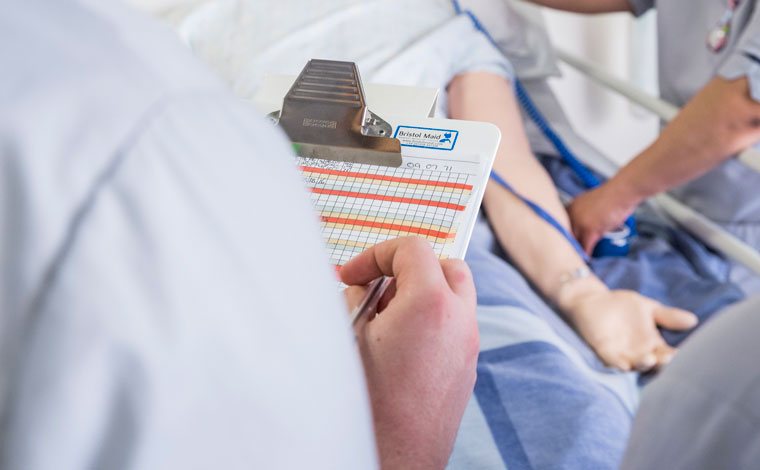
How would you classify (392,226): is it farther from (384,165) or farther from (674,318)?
(674,318)

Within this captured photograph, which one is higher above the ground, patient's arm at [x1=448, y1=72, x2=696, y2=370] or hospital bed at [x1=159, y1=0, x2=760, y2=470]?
hospital bed at [x1=159, y1=0, x2=760, y2=470]

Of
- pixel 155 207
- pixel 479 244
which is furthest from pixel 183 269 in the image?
pixel 479 244

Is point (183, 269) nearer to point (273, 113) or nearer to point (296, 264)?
point (296, 264)

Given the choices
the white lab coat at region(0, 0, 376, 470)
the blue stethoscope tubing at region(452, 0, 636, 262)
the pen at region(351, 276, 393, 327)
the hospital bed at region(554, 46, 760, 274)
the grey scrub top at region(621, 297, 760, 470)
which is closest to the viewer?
the white lab coat at region(0, 0, 376, 470)

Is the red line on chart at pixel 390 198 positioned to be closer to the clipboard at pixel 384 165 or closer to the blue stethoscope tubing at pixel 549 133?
the clipboard at pixel 384 165

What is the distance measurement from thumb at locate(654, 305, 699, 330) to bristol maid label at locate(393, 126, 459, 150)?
0.56 meters

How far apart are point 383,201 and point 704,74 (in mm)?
885

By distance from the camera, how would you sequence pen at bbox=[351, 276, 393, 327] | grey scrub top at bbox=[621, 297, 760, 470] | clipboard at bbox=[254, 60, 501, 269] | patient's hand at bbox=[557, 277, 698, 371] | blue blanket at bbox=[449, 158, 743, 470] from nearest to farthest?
grey scrub top at bbox=[621, 297, 760, 470] < pen at bbox=[351, 276, 393, 327] < clipboard at bbox=[254, 60, 501, 269] < blue blanket at bbox=[449, 158, 743, 470] < patient's hand at bbox=[557, 277, 698, 371]

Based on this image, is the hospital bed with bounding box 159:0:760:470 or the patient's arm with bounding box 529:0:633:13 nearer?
the hospital bed with bounding box 159:0:760:470

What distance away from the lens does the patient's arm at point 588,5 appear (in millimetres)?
1388

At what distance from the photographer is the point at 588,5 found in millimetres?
1396

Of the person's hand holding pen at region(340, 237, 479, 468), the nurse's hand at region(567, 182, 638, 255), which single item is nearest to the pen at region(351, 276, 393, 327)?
the person's hand holding pen at region(340, 237, 479, 468)

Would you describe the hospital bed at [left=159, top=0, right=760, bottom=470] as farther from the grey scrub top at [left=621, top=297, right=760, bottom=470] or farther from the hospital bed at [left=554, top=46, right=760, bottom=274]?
the grey scrub top at [left=621, top=297, right=760, bottom=470]

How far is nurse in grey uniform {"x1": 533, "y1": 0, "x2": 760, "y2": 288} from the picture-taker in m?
1.09
